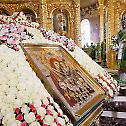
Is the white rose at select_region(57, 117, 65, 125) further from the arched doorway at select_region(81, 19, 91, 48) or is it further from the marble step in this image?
the arched doorway at select_region(81, 19, 91, 48)

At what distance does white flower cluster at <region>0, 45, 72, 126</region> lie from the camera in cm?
128

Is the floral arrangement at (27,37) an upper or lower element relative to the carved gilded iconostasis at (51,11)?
lower

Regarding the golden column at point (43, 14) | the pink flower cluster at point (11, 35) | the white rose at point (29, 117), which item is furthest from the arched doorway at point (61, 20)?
the white rose at point (29, 117)

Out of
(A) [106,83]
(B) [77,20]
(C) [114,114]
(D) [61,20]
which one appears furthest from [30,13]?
(A) [106,83]

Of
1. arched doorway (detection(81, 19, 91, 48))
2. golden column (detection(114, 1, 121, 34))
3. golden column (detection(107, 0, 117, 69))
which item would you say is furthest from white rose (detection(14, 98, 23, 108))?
arched doorway (detection(81, 19, 91, 48))

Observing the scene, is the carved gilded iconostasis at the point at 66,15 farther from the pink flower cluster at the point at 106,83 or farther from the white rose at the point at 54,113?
the white rose at the point at 54,113

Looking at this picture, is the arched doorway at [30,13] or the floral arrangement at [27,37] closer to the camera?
the floral arrangement at [27,37]

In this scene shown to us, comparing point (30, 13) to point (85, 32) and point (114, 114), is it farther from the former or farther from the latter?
point (114, 114)

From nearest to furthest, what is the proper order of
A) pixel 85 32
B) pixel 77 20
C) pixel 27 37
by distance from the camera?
pixel 27 37, pixel 77 20, pixel 85 32

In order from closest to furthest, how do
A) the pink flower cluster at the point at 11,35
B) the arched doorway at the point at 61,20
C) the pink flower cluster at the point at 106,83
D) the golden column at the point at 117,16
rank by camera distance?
the pink flower cluster at the point at 11,35
the pink flower cluster at the point at 106,83
the golden column at the point at 117,16
the arched doorway at the point at 61,20

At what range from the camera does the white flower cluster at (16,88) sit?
128 centimetres

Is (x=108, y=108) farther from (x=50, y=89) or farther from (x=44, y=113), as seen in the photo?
(x=44, y=113)

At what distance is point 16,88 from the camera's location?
1383 millimetres

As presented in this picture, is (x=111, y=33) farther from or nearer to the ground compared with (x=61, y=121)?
farther from the ground
